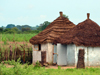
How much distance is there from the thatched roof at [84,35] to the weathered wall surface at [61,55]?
1.91ft

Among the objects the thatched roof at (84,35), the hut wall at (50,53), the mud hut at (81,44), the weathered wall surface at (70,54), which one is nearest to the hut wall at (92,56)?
the mud hut at (81,44)

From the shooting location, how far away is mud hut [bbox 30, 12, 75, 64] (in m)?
18.9

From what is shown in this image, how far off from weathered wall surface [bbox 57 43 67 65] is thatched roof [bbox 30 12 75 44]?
0.99 m

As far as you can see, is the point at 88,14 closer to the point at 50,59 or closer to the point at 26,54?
the point at 50,59

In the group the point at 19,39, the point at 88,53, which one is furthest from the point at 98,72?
the point at 19,39

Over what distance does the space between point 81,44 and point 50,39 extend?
2994 mm

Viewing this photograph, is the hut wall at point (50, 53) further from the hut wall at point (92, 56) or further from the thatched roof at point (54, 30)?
the hut wall at point (92, 56)

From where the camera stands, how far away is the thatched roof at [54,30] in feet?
62.3

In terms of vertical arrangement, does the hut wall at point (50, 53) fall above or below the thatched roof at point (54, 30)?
below

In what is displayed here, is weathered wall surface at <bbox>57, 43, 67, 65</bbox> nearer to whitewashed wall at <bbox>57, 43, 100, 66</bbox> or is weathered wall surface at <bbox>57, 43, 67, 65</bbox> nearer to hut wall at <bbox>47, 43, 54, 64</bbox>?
whitewashed wall at <bbox>57, 43, 100, 66</bbox>

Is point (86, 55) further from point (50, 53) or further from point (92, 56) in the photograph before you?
point (50, 53)

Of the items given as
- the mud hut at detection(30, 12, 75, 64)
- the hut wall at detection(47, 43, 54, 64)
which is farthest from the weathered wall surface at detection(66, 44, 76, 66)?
the hut wall at detection(47, 43, 54, 64)

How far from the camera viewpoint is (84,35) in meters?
17.5

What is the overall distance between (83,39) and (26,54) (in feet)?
25.3
